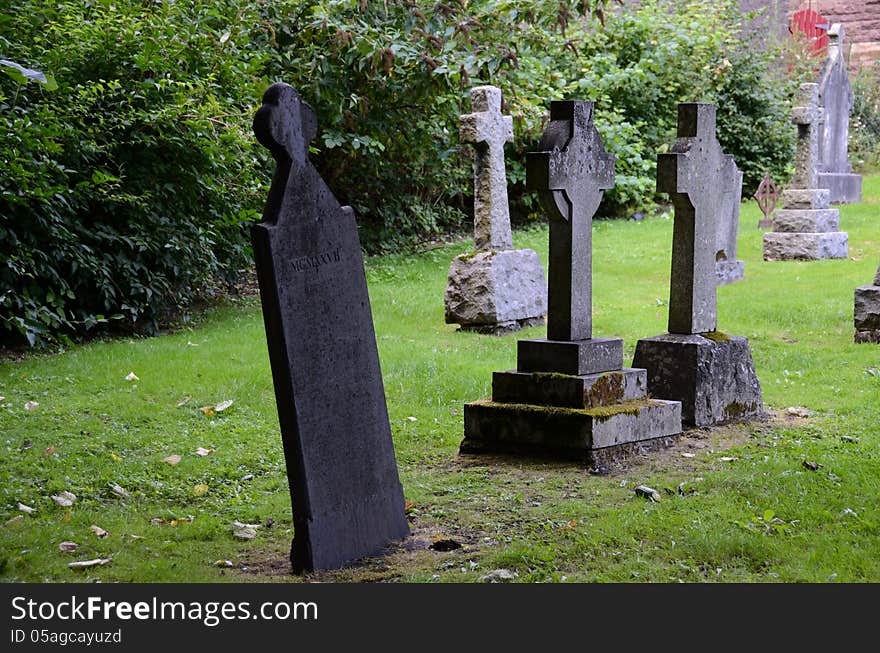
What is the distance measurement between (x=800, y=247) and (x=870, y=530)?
11.2 metres

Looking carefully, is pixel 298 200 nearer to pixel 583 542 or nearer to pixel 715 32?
pixel 583 542

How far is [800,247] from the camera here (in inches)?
607

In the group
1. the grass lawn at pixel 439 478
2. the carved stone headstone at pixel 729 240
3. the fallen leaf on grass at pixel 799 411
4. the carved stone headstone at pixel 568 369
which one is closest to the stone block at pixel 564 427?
the carved stone headstone at pixel 568 369

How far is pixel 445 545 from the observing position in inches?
192

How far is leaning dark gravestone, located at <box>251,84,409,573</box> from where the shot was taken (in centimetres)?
448

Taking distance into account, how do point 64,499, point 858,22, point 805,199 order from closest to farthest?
point 64,499
point 805,199
point 858,22

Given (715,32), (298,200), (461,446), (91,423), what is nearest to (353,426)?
(298,200)

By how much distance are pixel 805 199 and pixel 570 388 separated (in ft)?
35.0

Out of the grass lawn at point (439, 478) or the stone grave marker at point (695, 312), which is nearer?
the grass lawn at point (439, 478)

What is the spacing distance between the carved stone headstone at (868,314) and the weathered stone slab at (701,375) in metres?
2.82

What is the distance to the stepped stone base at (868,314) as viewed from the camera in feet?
32.5

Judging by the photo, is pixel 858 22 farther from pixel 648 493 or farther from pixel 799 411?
pixel 648 493

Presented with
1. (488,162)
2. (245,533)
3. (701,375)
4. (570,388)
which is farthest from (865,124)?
(245,533)

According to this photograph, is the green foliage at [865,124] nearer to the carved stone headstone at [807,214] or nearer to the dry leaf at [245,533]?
the carved stone headstone at [807,214]
